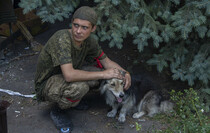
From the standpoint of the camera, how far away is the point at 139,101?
3.90 metres

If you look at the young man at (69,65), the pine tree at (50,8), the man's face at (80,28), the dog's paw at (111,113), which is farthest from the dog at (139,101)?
the pine tree at (50,8)

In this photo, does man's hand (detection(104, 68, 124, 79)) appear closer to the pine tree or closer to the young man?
the young man

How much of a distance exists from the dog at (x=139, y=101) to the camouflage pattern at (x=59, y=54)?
0.58 meters

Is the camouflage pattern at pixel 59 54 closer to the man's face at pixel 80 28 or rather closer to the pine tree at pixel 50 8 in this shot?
the man's face at pixel 80 28

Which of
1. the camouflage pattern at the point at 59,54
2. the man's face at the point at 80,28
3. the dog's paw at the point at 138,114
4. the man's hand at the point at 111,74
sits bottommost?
the dog's paw at the point at 138,114

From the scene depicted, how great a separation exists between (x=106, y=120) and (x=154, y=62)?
4.31 ft

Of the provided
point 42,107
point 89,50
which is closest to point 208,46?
point 89,50

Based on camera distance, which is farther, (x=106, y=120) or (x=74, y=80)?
(x=106, y=120)

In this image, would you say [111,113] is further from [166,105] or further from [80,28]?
[80,28]

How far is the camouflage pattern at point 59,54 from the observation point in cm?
298

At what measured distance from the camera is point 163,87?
4762 mm

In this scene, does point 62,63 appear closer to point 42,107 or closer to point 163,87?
point 42,107

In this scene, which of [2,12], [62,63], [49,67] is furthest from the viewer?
[2,12]

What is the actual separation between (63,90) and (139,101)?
1.41 meters
